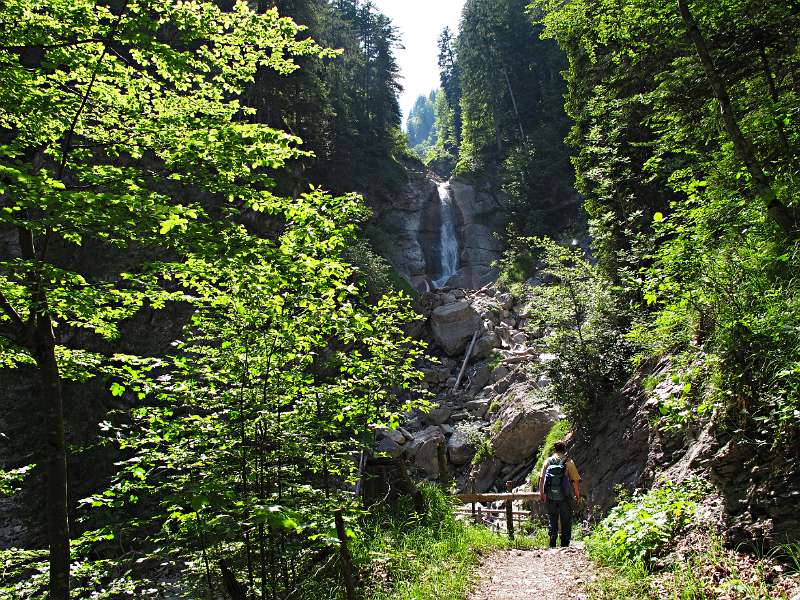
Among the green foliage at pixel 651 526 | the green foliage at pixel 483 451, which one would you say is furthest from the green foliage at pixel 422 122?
the green foliage at pixel 651 526

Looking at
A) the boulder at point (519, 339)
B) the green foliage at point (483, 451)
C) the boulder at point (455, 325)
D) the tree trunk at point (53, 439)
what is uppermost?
the boulder at point (455, 325)

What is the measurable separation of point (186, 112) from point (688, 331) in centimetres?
657

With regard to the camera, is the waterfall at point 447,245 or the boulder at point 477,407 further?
the waterfall at point 447,245

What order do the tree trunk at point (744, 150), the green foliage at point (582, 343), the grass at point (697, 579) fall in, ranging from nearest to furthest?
the grass at point (697, 579) → the tree trunk at point (744, 150) → the green foliage at point (582, 343)

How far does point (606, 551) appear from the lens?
5.40m

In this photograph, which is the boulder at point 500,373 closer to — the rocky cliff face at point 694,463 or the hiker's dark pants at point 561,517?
the rocky cliff face at point 694,463

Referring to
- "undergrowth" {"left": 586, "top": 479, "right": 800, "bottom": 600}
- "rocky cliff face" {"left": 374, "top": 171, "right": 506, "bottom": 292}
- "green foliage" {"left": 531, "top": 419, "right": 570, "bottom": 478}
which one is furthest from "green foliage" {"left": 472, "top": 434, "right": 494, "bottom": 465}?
"rocky cliff face" {"left": 374, "top": 171, "right": 506, "bottom": 292}

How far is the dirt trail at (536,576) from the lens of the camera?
5262mm

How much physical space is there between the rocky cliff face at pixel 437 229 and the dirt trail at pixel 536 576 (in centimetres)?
2546

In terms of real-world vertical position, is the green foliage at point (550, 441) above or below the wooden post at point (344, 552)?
below

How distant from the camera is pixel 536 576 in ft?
19.8

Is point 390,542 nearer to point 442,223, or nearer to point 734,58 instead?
point 734,58

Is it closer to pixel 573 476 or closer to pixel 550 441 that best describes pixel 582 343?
pixel 550 441

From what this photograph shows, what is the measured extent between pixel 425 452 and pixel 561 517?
9987 mm
